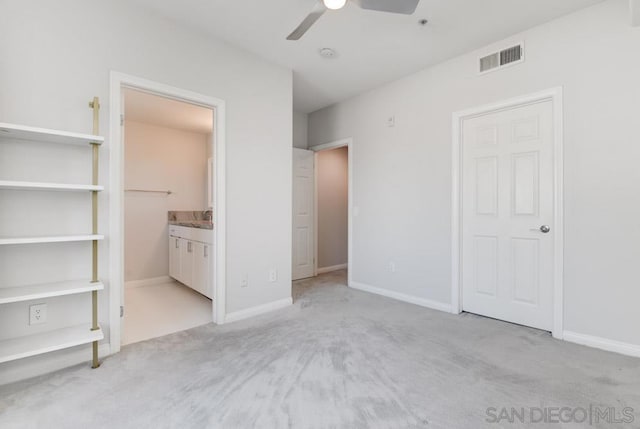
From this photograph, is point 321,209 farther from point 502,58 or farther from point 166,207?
point 502,58

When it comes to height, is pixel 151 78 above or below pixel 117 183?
above

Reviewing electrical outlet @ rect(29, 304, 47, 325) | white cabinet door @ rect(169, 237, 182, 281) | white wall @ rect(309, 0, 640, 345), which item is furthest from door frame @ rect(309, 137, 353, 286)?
electrical outlet @ rect(29, 304, 47, 325)

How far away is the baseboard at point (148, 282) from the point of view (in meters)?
4.43

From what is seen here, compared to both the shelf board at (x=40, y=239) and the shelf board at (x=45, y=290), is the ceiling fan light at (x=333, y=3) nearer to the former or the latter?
the shelf board at (x=40, y=239)

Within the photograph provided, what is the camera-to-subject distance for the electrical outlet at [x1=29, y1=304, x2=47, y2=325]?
6.49 ft

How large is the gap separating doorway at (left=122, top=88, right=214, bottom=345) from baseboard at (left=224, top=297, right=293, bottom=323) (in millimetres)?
460

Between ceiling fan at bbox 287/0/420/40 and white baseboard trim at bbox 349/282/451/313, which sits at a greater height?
ceiling fan at bbox 287/0/420/40

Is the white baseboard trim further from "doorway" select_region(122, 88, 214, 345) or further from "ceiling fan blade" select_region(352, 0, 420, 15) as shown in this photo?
"ceiling fan blade" select_region(352, 0, 420, 15)

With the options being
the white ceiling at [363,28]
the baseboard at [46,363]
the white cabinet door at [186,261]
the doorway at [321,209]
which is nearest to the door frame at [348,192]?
the doorway at [321,209]

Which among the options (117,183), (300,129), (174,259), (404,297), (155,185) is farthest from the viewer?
(300,129)

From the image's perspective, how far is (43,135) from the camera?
6.20 feet

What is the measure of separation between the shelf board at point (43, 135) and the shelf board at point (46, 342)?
127 centimetres

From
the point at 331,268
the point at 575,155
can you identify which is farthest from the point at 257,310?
the point at 575,155

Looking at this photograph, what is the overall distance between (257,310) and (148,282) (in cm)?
238
